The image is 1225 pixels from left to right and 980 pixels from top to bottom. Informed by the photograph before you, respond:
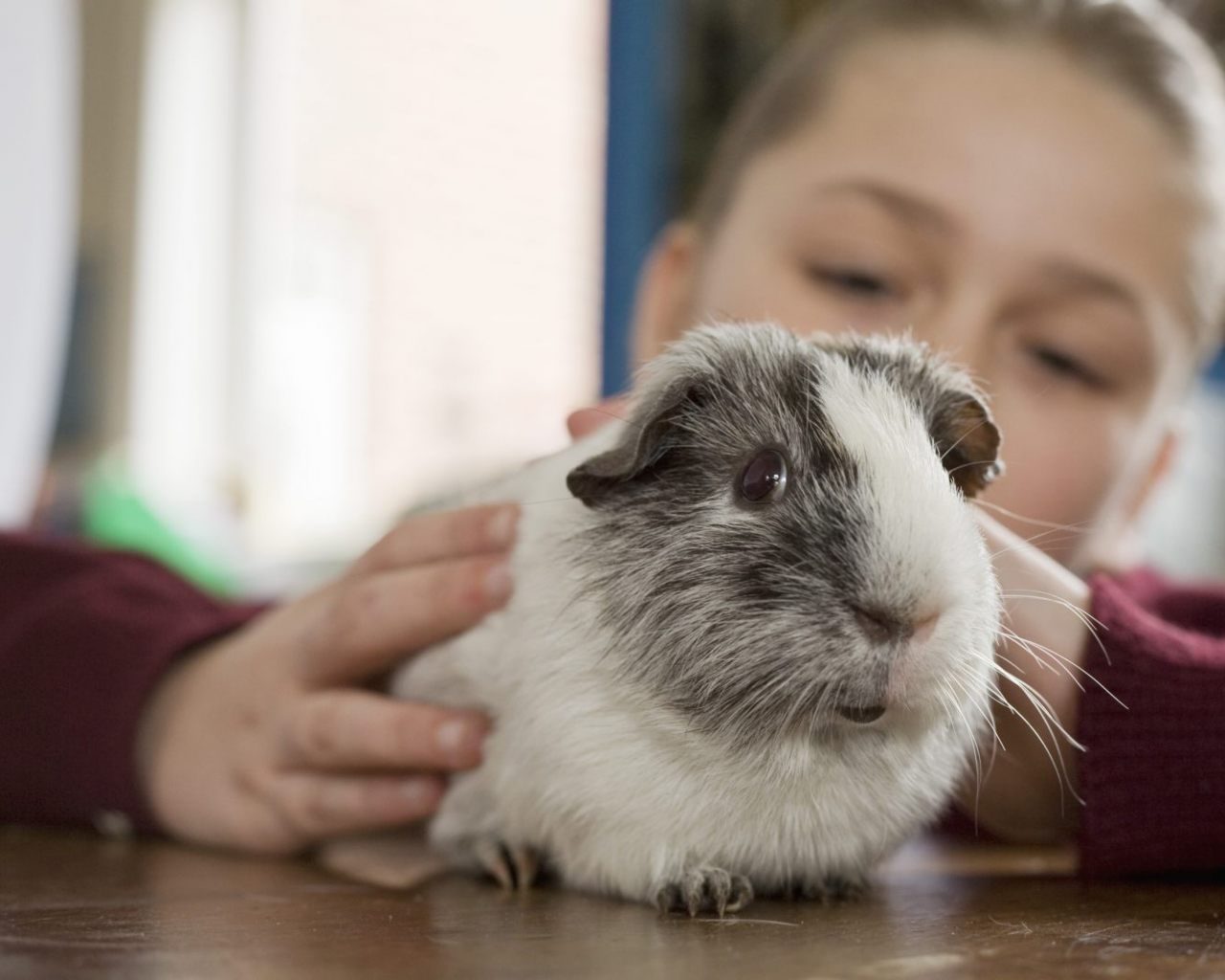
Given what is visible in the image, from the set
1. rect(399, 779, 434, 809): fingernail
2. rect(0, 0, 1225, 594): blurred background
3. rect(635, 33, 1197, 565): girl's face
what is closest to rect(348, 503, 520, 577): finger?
rect(399, 779, 434, 809): fingernail

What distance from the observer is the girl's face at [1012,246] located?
6.02 ft

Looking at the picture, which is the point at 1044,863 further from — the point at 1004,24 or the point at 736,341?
the point at 1004,24

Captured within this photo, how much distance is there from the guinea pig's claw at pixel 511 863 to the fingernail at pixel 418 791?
13cm

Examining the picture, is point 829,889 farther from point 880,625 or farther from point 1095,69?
point 1095,69

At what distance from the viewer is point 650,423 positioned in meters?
0.99

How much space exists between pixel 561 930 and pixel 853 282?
4.23ft

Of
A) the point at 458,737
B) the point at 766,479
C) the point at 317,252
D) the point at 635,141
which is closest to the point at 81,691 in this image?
the point at 458,737

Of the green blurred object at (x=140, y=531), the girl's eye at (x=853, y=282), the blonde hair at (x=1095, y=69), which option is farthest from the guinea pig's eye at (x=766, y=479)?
the green blurred object at (x=140, y=531)

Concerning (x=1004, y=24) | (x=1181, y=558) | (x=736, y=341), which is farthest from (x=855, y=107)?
(x=1181, y=558)

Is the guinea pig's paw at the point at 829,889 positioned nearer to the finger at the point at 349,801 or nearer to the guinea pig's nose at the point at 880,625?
the guinea pig's nose at the point at 880,625

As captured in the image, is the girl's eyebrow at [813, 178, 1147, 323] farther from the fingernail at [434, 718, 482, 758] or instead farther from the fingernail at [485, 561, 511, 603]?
the fingernail at [434, 718, 482, 758]

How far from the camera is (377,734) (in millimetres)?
1268

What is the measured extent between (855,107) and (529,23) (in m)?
4.06

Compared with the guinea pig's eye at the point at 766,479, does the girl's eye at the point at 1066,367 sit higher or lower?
higher
